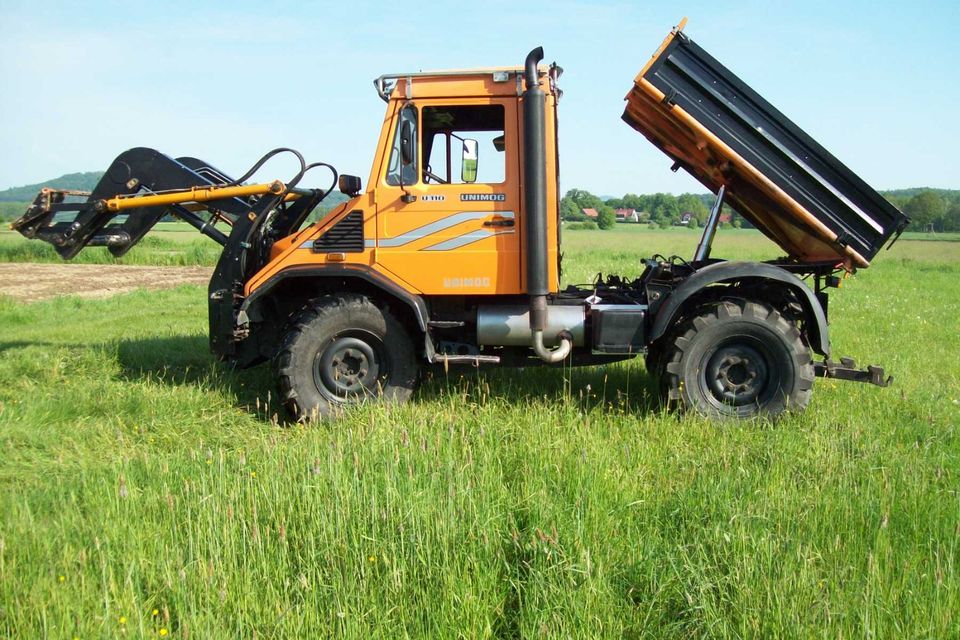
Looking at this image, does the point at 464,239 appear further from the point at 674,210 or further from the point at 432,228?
the point at 674,210

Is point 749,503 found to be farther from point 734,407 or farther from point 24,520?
point 24,520

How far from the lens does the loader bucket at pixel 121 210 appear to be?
22.7ft

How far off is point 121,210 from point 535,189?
4033 mm

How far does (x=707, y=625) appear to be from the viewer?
2871 millimetres

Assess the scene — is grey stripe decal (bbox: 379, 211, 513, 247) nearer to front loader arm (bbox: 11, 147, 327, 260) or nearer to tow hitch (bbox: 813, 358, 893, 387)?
front loader arm (bbox: 11, 147, 327, 260)

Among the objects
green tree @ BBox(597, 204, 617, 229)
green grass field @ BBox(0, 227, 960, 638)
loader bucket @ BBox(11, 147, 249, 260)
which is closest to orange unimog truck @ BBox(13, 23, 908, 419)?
green grass field @ BBox(0, 227, 960, 638)

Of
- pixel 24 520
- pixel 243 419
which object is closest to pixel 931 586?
pixel 24 520

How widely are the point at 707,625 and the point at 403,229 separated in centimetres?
396

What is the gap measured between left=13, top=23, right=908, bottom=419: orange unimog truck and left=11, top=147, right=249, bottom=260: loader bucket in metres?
1.22

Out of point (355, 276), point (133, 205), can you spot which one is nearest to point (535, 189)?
point (355, 276)

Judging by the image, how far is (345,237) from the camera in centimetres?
604

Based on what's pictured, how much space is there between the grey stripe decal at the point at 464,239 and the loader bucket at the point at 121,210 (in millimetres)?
2115

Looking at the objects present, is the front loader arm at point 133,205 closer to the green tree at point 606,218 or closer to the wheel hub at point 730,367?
the wheel hub at point 730,367

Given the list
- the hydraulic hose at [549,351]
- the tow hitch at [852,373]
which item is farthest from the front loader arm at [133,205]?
the tow hitch at [852,373]
